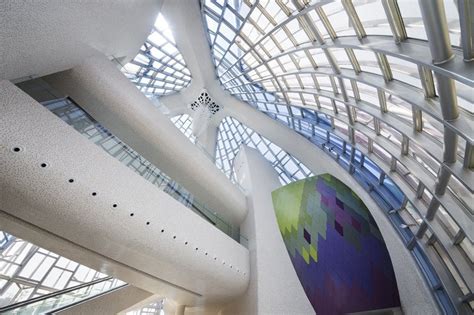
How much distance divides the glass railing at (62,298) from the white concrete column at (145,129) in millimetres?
6798

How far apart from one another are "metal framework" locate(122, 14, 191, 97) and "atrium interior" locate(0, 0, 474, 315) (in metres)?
0.25

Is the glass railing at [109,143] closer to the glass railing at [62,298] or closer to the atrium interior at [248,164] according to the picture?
the atrium interior at [248,164]

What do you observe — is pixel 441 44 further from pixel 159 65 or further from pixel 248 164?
pixel 159 65

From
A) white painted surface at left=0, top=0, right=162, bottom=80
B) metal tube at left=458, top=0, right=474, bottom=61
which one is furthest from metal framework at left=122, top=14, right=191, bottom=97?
metal tube at left=458, top=0, right=474, bottom=61

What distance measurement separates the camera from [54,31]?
6.15 m

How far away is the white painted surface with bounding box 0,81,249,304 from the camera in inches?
269

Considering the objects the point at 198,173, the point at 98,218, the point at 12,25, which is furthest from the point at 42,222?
the point at 198,173

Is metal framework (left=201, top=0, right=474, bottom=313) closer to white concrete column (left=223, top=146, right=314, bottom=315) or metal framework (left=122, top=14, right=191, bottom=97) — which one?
metal framework (left=122, top=14, right=191, bottom=97)

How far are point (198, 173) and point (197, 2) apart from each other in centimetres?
1191

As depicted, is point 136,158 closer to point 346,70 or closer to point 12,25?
point 12,25

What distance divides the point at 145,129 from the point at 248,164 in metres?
10.8

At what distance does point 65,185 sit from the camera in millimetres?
7551

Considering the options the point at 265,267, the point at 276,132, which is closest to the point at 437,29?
the point at 265,267

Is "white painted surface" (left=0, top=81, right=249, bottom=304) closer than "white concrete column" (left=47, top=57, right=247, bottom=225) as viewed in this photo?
Yes
